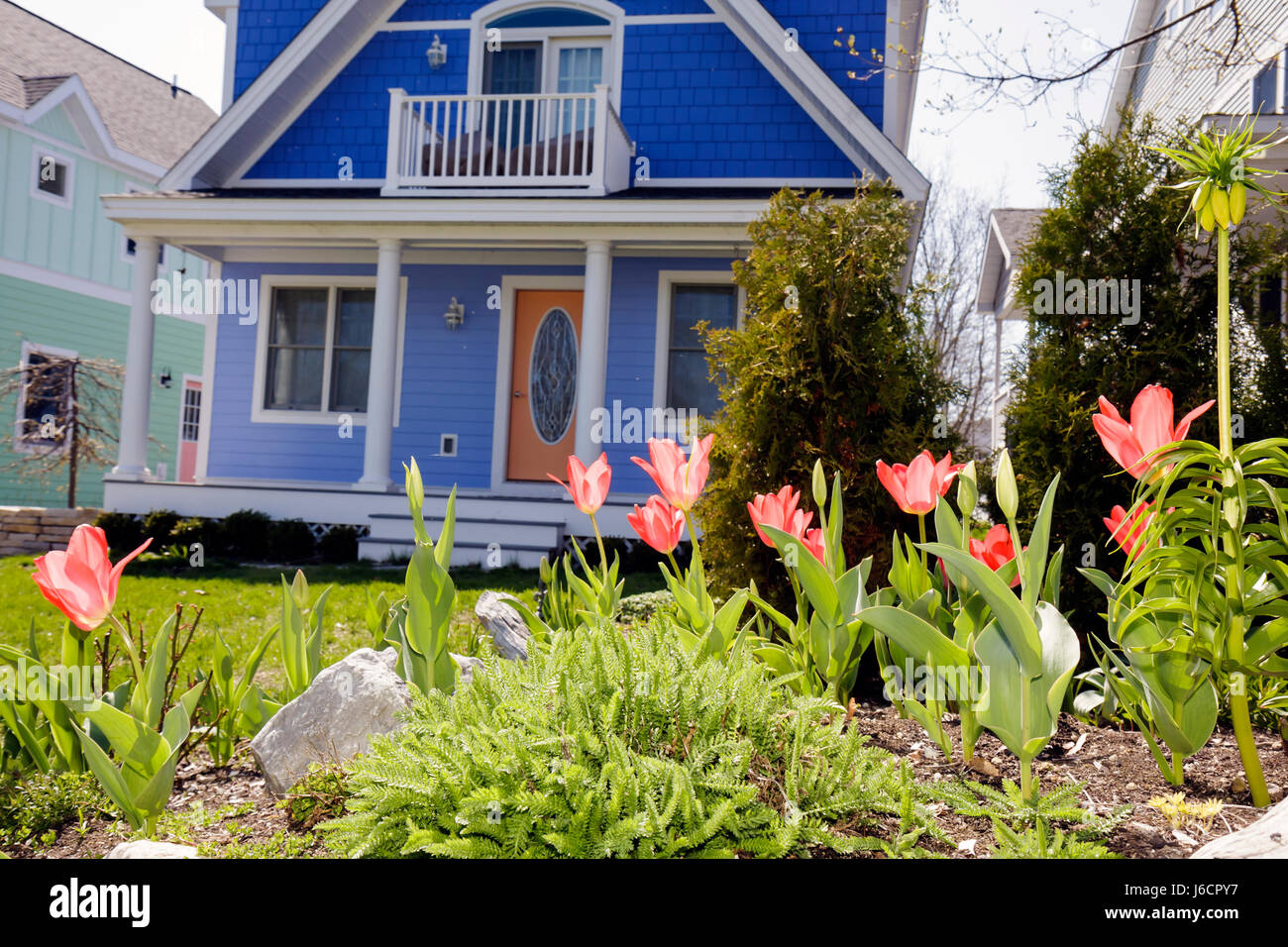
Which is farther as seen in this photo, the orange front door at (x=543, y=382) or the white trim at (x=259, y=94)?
the orange front door at (x=543, y=382)

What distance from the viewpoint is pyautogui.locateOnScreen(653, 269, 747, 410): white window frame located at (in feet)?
35.7

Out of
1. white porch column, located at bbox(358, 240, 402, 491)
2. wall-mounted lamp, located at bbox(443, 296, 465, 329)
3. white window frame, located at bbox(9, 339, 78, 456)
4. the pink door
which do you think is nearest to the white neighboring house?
wall-mounted lamp, located at bbox(443, 296, 465, 329)

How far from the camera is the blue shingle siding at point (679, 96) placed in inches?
435

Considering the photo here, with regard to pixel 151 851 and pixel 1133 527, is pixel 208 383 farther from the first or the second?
pixel 1133 527

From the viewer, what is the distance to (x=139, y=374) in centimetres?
1052

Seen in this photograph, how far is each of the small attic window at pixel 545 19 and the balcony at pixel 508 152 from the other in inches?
42.3

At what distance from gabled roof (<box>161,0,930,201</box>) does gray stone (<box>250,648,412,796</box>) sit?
8.86 m

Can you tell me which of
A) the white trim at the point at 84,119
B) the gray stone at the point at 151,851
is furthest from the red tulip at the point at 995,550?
the white trim at the point at 84,119

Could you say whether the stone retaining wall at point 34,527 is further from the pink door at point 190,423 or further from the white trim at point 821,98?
the white trim at point 821,98

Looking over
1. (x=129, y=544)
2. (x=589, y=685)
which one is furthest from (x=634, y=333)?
(x=589, y=685)

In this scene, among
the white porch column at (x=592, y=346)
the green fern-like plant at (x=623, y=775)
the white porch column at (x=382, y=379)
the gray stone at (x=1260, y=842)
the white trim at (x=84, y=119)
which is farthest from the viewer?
the white trim at (x=84, y=119)

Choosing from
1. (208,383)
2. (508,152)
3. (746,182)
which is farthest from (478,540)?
(746,182)
